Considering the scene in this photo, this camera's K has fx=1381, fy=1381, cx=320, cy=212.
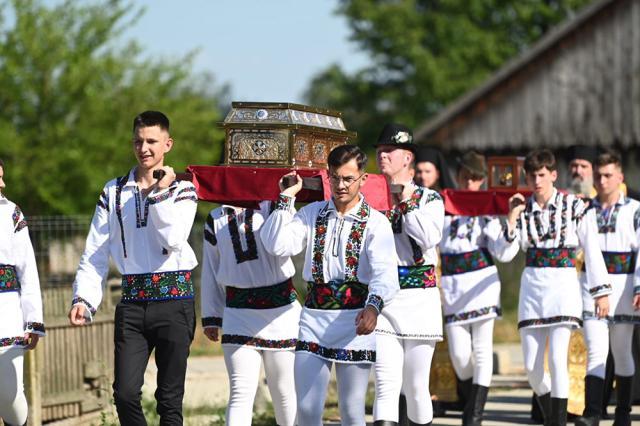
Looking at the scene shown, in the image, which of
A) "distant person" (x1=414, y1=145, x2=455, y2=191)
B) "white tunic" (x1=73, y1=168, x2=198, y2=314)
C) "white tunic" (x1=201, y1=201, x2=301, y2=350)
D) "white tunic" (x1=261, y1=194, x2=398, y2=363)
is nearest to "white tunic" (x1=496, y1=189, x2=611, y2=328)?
"distant person" (x1=414, y1=145, x2=455, y2=191)

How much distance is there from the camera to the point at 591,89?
97.4 ft

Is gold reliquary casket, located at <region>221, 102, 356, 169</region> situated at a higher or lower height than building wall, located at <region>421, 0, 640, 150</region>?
lower

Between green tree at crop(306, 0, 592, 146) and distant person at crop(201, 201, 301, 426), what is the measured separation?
33.9 metres

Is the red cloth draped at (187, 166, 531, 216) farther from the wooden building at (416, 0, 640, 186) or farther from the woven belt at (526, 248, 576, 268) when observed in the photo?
the wooden building at (416, 0, 640, 186)

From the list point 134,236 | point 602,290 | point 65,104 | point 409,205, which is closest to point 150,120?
point 134,236

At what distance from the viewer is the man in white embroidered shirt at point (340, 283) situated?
7430mm

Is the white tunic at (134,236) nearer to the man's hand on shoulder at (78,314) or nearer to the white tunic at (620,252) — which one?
the man's hand on shoulder at (78,314)

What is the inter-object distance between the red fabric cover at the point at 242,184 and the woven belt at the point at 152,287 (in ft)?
2.00

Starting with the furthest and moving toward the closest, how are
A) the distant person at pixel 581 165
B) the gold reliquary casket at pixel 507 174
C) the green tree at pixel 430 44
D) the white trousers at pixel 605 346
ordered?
the green tree at pixel 430 44, the distant person at pixel 581 165, the gold reliquary casket at pixel 507 174, the white trousers at pixel 605 346

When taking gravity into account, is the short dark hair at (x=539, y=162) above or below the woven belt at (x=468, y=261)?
above

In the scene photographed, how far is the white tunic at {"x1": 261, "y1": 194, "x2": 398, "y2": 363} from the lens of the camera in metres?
7.43

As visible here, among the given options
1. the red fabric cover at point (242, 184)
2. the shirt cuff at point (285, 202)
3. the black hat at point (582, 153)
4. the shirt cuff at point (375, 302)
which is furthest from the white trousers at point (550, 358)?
the shirt cuff at point (285, 202)

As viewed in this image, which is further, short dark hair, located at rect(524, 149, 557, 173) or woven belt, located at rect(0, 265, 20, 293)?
short dark hair, located at rect(524, 149, 557, 173)

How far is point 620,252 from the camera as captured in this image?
10727 mm
